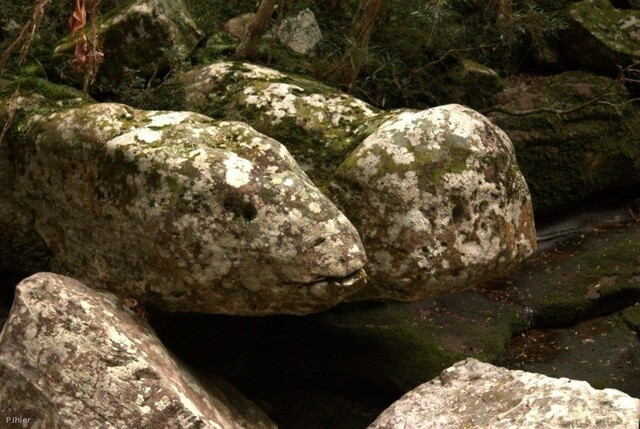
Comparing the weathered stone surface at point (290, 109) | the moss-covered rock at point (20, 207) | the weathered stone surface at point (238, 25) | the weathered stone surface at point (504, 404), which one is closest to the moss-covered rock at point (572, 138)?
the weathered stone surface at point (238, 25)

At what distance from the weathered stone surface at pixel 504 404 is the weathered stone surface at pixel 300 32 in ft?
13.4

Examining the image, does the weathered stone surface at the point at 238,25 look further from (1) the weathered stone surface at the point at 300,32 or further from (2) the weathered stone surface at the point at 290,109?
(2) the weathered stone surface at the point at 290,109

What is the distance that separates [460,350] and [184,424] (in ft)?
11.5

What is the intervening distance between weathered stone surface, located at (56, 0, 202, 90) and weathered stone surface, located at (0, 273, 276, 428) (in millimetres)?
2514

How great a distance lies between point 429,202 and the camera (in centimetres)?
665

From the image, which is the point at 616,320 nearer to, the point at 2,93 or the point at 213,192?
the point at 213,192

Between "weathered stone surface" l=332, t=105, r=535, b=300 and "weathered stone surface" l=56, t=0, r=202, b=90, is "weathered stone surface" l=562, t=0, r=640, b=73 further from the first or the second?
"weathered stone surface" l=56, t=0, r=202, b=90

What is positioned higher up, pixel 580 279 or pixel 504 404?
pixel 504 404

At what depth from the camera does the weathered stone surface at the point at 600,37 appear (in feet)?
36.3

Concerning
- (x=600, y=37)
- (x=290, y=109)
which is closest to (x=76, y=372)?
(x=290, y=109)

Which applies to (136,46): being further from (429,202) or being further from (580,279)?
(580,279)

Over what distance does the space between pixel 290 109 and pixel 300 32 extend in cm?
231

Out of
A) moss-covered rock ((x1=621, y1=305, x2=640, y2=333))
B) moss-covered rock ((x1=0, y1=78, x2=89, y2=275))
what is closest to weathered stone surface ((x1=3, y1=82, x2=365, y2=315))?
moss-covered rock ((x1=0, y1=78, x2=89, y2=275))

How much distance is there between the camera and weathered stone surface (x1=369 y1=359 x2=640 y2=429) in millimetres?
5594
